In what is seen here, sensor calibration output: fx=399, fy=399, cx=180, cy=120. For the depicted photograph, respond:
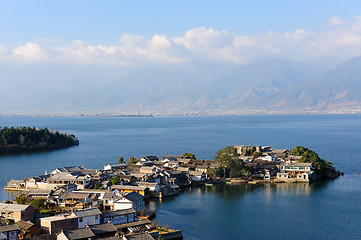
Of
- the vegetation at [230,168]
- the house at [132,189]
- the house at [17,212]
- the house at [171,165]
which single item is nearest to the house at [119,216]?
the house at [17,212]

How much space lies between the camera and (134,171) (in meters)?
26.7

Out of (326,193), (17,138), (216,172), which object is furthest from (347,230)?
(17,138)

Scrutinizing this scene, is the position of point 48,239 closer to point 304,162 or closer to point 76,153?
point 304,162

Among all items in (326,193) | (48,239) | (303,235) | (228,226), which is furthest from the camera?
(326,193)

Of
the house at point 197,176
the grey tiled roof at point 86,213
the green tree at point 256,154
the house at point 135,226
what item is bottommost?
the house at point 135,226

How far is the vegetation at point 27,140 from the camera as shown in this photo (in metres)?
43.7

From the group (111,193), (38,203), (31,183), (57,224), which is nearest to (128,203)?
(111,193)

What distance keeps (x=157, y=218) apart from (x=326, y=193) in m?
10.8

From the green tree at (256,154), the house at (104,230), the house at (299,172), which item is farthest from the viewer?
the green tree at (256,154)

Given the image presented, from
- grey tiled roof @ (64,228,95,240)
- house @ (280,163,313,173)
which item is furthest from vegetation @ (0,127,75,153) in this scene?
grey tiled roof @ (64,228,95,240)

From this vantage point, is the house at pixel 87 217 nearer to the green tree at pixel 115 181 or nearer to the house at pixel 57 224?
the house at pixel 57 224

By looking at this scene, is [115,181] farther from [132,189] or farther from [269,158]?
[269,158]

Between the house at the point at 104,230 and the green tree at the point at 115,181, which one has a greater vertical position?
the green tree at the point at 115,181

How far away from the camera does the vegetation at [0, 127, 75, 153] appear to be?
4366cm
